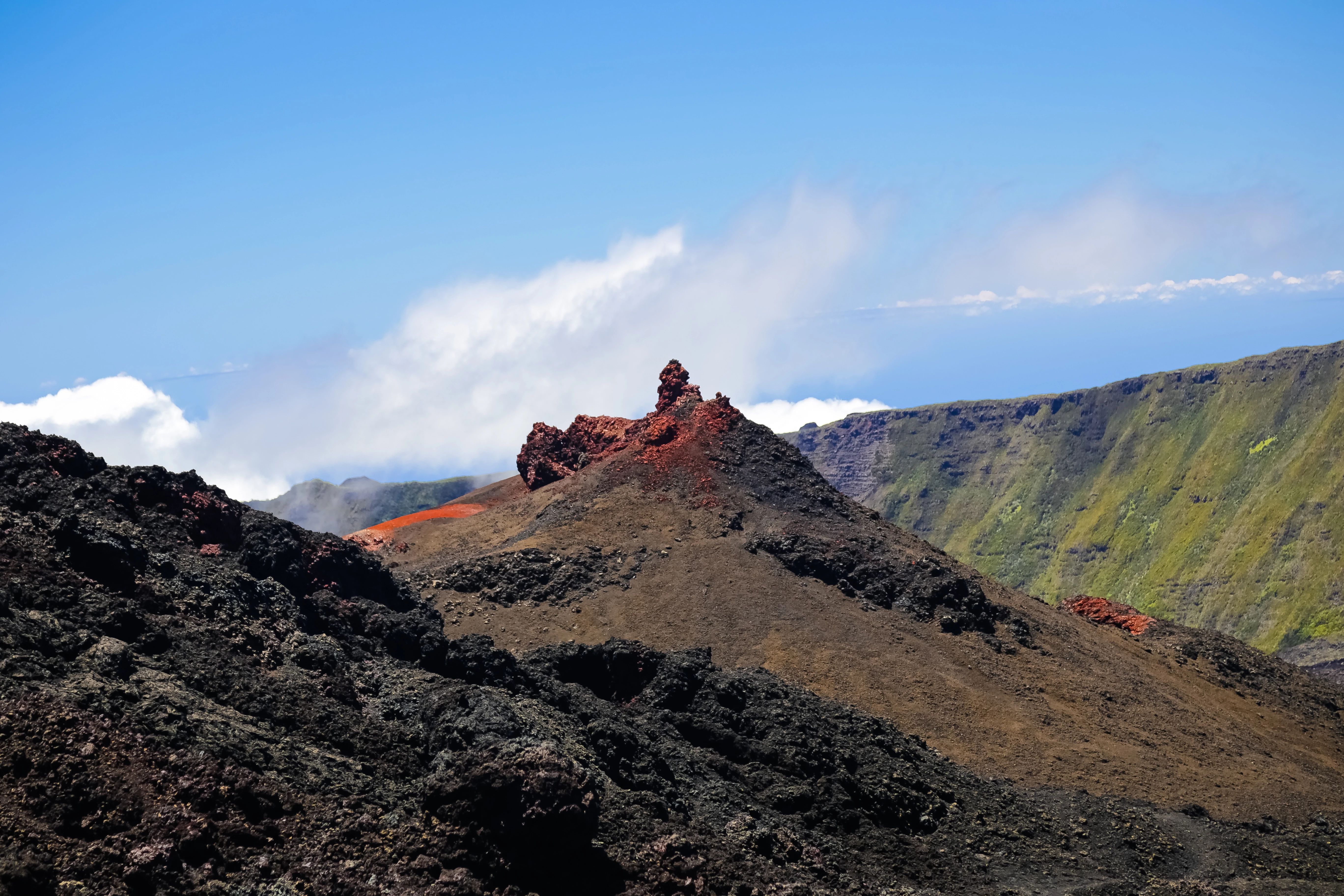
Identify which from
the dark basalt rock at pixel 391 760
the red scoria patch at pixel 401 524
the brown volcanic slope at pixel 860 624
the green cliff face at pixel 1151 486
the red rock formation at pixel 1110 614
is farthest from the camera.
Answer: the green cliff face at pixel 1151 486

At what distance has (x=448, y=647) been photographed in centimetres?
4094

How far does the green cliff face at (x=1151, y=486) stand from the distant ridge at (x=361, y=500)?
210 feet

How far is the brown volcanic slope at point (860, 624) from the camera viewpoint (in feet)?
149

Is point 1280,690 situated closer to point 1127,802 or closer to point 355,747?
point 1127,802

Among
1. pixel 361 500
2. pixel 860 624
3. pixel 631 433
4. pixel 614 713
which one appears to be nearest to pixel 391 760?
pixel 614 713

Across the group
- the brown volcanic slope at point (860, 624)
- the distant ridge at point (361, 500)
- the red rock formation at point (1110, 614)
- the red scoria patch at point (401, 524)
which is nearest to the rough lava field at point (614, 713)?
the brown volcanic slope at point (860, 624)

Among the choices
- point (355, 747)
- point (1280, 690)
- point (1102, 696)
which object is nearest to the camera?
point (355, 747)

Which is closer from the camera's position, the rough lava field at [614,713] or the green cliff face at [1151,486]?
the rough lava field at [614,713]

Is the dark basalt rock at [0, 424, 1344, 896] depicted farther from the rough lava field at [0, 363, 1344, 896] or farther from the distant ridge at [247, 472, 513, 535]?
the distant ridge at [247, 472, 513, 535]

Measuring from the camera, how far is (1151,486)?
151m

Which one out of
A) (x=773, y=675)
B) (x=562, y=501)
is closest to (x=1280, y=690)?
(x=773, y=675)

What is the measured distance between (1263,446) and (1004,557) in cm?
3586

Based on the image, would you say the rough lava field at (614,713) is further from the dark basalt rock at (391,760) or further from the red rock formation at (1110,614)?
the red rock formation at (1110,614)

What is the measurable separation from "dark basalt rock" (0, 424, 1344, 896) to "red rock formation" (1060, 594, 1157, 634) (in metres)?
28.1
